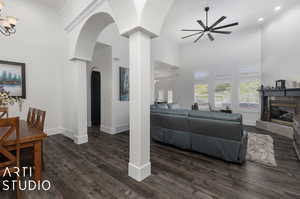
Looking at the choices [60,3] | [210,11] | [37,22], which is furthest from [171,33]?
[37,22]

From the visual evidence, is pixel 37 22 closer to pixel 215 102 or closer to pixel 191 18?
pixel 191 18

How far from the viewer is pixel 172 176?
2.00 meters

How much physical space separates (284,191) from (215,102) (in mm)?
5341

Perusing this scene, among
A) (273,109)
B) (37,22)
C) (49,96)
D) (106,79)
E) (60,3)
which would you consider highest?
(60,3)

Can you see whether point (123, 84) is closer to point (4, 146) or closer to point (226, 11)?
point (4, 146)

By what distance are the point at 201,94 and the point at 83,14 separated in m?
6.23

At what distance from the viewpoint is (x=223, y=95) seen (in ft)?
21.2

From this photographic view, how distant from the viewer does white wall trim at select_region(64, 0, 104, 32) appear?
260 centimetres

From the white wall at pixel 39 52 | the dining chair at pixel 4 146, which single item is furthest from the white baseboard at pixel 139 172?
the white wall at pixel 39 52

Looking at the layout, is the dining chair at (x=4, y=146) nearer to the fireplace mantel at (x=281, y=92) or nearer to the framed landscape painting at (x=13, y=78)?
the framed landscape painting at (x=13, y=78)

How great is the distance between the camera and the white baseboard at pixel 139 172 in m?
1.89

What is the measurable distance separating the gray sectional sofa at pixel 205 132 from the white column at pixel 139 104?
1188 millimetres

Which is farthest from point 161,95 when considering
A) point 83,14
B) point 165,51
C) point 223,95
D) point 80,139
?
point 83,14

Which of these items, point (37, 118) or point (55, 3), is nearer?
point (37, 118)
